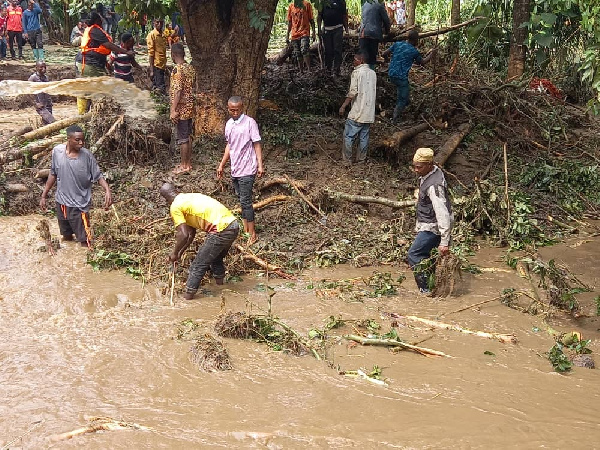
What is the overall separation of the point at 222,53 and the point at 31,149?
3389 mm

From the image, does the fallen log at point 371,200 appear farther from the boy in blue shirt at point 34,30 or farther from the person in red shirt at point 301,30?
the boy in blue shirt at point 34,30

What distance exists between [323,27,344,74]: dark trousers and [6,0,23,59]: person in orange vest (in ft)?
32.3

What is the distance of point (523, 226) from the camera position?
26.3ft

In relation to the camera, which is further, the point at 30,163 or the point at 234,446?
the point at 30,163

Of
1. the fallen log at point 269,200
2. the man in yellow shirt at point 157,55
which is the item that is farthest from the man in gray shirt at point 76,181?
the man in yellow shirt at point 157,55

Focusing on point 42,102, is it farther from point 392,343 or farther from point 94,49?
point 392,343

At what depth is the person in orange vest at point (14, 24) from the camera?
17.4 m

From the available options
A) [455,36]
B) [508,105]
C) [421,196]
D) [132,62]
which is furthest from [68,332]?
[455,36]

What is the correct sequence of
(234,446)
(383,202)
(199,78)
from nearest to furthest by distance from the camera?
(234,446) < (383,202) < (199,78)

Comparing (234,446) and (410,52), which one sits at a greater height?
(410,52)

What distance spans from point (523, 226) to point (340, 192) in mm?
2363

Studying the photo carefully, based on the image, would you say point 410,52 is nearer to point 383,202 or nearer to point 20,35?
point 383,202

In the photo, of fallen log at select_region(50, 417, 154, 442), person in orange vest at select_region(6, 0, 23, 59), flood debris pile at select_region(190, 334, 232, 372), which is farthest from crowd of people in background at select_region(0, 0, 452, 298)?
person in orange vest at select_region(6, 0, 23, 59)

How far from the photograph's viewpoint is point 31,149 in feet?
33.0
